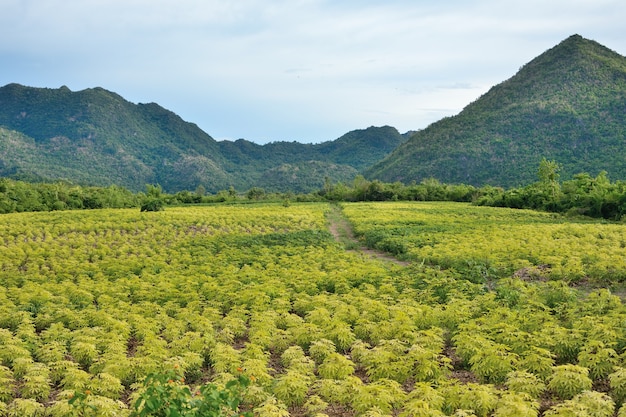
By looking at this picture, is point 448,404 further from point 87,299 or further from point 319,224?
point 319,224

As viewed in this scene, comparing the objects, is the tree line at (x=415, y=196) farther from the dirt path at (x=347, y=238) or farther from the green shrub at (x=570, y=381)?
the green shrub at (x=570, y=381)

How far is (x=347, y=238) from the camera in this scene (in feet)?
141

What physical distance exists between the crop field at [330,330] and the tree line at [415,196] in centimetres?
2649

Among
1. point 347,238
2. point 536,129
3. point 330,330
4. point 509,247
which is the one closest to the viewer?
point 330,330

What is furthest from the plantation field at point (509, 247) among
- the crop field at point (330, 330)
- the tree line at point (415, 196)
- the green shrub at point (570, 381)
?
the tree line at point (415, 196)

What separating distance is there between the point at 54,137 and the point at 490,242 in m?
211

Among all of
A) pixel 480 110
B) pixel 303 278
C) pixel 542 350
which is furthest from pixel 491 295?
pixel 480 110

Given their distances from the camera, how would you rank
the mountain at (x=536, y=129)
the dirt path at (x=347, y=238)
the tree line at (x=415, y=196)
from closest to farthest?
the dirt path at (x=347, y=238)
the tree line at (x=415, y=196)
the mountain at (x=536, y=129)

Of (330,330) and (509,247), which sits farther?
(509,247)

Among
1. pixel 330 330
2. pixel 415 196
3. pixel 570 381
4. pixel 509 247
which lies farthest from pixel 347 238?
pixel 415 196

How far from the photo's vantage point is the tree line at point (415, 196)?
5455 centimetres

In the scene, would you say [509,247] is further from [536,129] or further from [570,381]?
[536,129]

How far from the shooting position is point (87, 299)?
18.5 metres

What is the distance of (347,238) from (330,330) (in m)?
29.2
